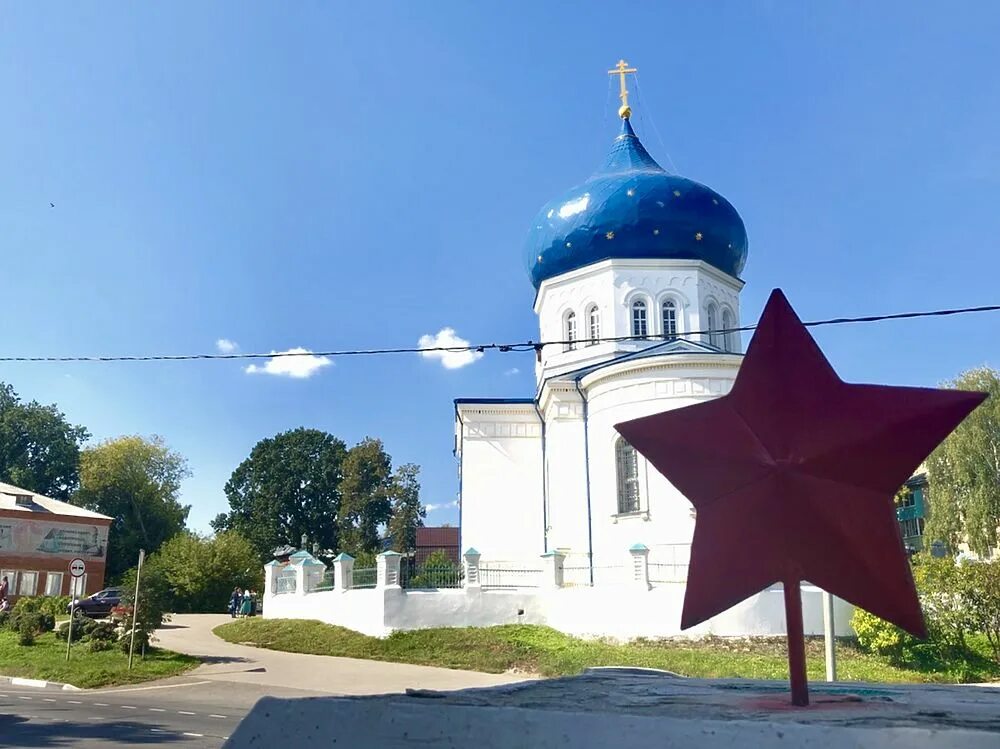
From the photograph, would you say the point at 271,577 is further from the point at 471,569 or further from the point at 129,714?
the point at 129,714

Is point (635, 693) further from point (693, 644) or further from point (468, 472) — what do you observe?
point (468, 472)

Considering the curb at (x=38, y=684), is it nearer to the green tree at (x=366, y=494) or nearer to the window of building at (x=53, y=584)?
the window of building at (x=53, y=584)

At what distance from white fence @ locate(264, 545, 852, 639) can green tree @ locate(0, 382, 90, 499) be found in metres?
39.9

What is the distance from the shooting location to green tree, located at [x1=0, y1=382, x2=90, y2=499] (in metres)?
54.1

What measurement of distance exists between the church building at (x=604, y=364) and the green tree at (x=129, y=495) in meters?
29.2

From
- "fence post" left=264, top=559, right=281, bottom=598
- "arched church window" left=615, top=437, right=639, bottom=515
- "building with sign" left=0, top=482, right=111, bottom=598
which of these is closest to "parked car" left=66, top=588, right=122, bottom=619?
"fence post" left=264, top=559, right=281, bottom=598

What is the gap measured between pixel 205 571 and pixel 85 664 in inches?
769

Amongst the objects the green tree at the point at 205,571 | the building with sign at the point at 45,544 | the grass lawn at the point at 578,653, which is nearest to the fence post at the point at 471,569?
the grass lawn at the point at 578,653

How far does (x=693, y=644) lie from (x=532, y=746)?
50.7 ft

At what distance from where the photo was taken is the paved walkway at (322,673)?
50.3ft

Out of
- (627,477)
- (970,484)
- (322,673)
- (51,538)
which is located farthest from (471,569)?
(51,538)

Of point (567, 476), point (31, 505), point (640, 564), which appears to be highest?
point (31, 505)

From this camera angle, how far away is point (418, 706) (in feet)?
12.2

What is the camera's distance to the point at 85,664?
56.7ft
